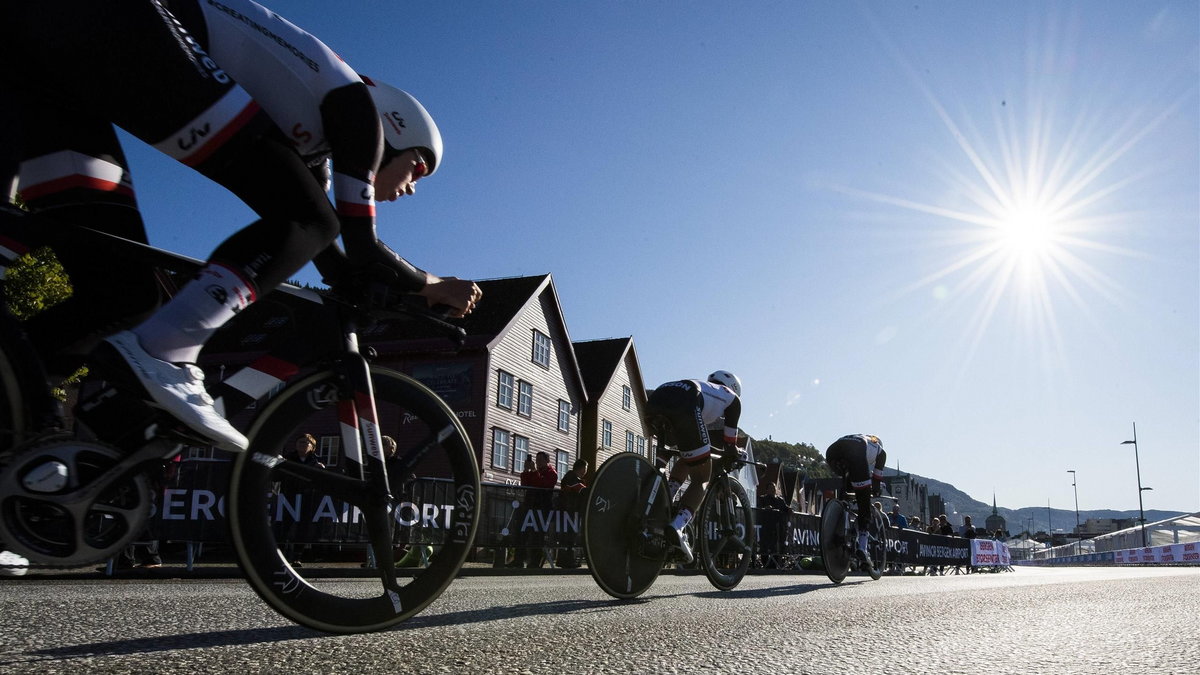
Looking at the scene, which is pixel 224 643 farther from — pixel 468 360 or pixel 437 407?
pixel 468 360

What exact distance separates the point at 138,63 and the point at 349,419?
3.63 ft

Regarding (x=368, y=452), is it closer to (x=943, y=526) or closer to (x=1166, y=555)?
(x=943, y=526)

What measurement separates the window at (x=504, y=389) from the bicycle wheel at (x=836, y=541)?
23.4 meters

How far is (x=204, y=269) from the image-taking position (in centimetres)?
215

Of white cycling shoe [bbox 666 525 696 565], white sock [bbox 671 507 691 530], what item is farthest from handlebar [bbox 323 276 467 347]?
white sock [bbox 671 507 691 530]

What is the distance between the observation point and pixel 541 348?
123 ft

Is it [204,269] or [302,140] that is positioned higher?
[302,140]

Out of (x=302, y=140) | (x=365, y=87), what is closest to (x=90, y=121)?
(x=302, y=140)

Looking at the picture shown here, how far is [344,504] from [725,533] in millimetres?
5412

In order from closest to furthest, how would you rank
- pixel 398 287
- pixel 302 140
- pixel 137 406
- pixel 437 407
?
pixel 137 406, pixel 302 140, pixel 398 287, pixel 437 407

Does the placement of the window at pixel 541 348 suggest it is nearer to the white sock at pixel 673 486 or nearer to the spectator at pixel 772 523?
the spectator at pixel 772 523

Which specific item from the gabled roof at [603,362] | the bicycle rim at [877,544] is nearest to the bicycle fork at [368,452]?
the bicycle rim at [877,544]

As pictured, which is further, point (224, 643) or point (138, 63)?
point (224, 643)

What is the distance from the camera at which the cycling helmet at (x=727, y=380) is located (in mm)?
7660
